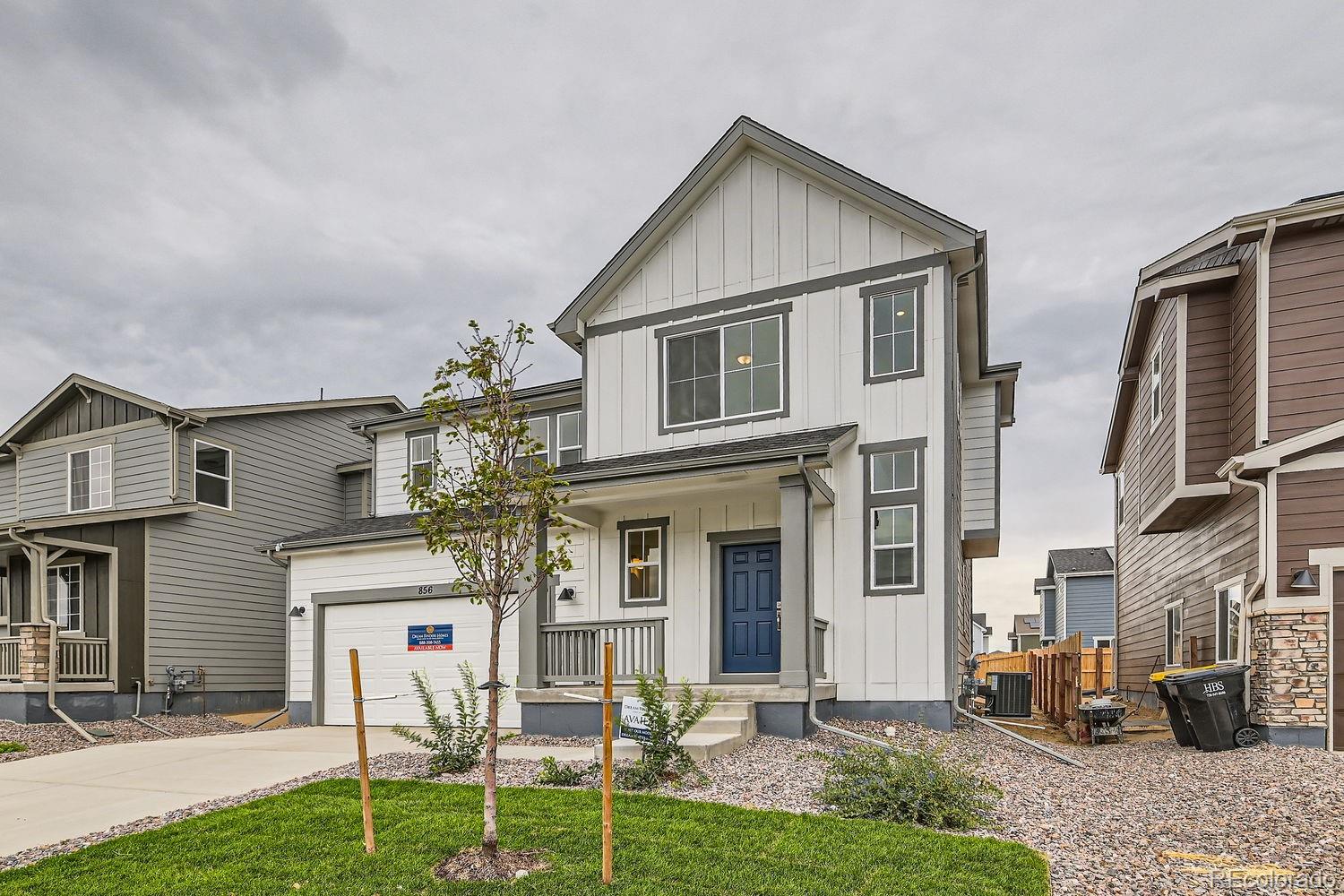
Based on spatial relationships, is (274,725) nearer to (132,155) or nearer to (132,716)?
(132,716)

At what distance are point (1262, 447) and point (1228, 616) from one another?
2.68 metres

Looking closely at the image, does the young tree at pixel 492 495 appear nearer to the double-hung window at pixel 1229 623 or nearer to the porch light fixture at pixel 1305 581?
the porch light fixture at pixel 1305 581

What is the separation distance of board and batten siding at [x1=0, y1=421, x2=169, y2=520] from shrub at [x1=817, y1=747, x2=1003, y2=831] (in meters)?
14.6

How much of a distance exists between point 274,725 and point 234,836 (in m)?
10.0

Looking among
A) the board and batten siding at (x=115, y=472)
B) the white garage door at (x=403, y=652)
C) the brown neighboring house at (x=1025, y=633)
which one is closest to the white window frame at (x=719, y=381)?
the white garage door at (x=403, y=652)

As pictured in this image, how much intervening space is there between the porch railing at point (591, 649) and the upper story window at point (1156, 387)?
8.54 metres

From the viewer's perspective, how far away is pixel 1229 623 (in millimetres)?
11023

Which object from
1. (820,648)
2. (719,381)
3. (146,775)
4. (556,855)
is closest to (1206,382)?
(820,648)

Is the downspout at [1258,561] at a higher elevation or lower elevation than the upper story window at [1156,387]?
lower

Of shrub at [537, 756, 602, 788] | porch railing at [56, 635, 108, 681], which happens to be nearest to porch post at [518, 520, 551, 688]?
shrub at [537, 756, 602, 788]

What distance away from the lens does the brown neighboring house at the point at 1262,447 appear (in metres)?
9.20

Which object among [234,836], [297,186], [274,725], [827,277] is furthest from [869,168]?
[234,836]

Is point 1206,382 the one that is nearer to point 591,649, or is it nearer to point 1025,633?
point 591,649

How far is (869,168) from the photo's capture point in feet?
61.3
